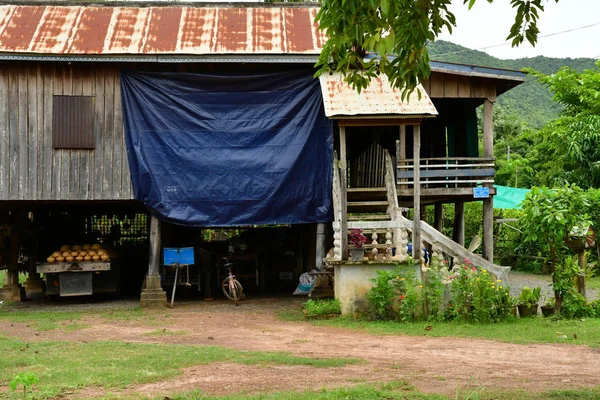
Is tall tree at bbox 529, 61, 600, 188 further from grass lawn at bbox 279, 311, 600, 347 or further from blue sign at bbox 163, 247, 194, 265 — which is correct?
blue sign at bbox 163, 247, 194, 265

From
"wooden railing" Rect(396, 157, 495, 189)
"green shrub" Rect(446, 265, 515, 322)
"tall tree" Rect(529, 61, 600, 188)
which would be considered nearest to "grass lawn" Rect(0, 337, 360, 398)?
"green shrub" Rect(446, 265, 515, 322)

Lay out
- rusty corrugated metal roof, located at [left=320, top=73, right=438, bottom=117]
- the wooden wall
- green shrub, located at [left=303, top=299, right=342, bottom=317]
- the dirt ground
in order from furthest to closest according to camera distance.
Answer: the wooden wall → rusty corrugated metal roof, located at [left=320, top=73, right=438, bottom=117] → green shrub, located at [left=303, top=299, right=342, bottom=317] → the dirt ground

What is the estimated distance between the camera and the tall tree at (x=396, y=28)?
6109mm

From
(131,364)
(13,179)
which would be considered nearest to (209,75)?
(13,179)

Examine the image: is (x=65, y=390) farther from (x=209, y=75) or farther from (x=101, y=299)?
(x=101, y=299)

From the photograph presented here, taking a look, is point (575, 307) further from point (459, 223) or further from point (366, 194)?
point (459, 223)

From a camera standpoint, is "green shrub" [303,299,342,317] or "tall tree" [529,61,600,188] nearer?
"green shrub" [303,299,342,317]

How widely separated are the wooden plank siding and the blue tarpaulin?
1.30 ft

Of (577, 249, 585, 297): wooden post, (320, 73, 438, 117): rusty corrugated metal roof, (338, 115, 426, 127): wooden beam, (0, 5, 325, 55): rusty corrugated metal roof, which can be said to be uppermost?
(0, 5, 325, 55): rusty corrugated metal roof

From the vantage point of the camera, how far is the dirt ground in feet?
25.5

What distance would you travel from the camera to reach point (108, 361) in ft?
30.4

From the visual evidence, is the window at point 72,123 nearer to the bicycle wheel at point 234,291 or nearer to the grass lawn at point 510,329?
the bicycle wheel at point 234,291

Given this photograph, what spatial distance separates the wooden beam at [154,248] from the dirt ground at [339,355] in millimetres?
1701

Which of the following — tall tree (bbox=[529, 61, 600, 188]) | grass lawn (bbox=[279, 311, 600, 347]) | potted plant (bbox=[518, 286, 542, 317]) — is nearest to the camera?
grass lawn (bbox=[279, 311, 600, 347])
